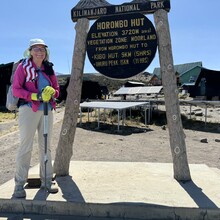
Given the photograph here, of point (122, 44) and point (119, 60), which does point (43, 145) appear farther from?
point (122, 44)

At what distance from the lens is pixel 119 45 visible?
4.98 metres

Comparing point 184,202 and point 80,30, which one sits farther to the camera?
point 80,30

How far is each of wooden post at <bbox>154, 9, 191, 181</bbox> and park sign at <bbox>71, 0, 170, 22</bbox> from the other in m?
0.11

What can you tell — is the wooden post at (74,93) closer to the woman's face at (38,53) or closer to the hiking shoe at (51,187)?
the hiking shoe at (51,187)

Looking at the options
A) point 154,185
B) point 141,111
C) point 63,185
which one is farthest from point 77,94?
point 141,111

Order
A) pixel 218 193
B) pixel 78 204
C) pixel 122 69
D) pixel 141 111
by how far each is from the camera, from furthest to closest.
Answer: pixel 141 111 → pixel 122 69 → pixel 218 193 → pixel 78 204

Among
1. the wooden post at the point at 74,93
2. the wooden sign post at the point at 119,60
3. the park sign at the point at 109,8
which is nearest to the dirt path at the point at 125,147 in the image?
the wooden post at the point at 74,93

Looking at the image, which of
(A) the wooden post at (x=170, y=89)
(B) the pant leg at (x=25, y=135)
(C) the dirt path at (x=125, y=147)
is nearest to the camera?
(B) the pant leg at (x=25, y=135)

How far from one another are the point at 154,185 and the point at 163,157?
3835 mm

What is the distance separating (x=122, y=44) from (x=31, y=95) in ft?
5.90

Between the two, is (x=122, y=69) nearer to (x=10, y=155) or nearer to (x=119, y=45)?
(x=119, y=45)

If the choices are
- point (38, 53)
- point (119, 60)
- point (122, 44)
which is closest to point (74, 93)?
point (119, 60)

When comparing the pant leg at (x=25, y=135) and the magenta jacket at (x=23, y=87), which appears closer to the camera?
the magenta jacket at (x=23, y=87)

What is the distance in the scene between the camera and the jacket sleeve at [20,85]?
12.7ft
